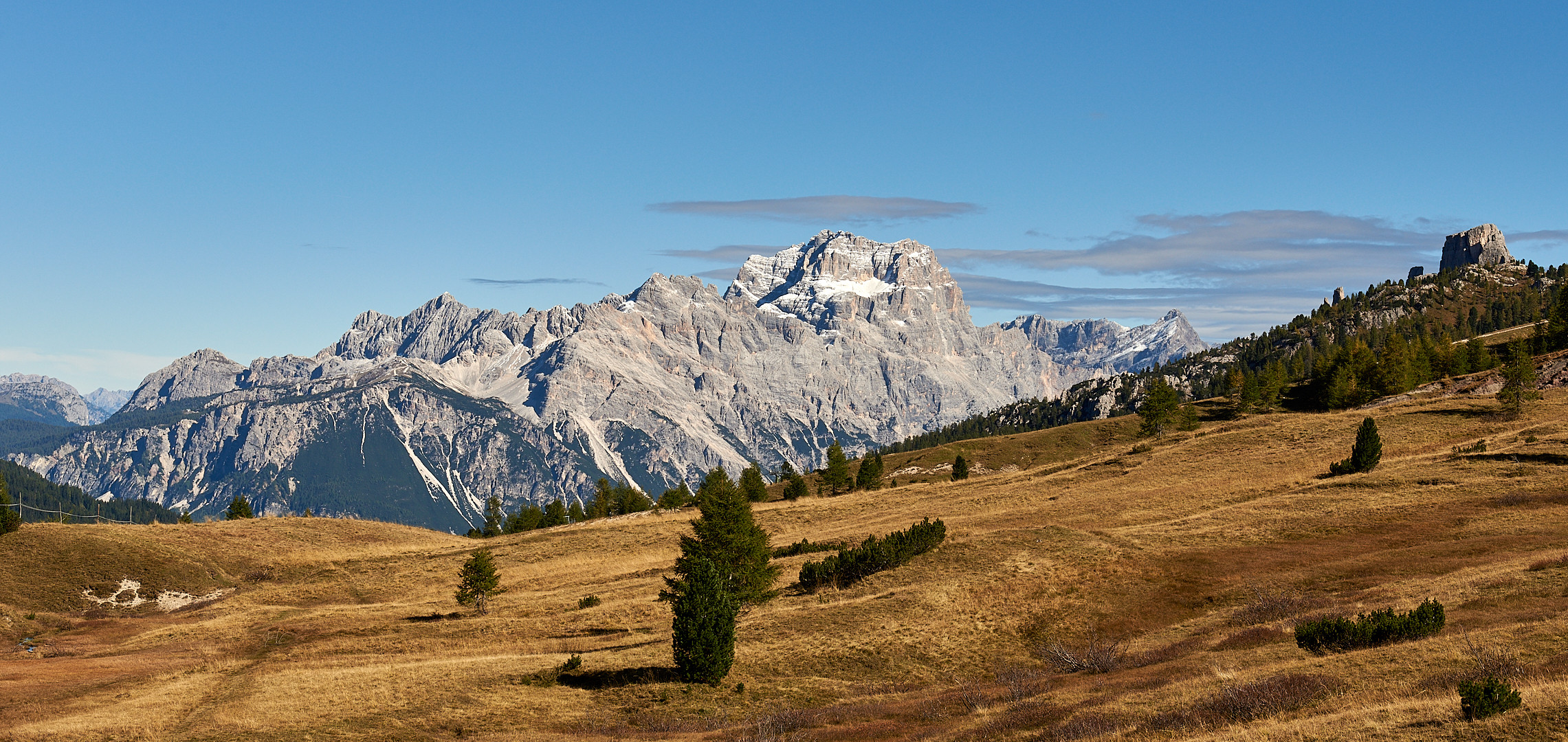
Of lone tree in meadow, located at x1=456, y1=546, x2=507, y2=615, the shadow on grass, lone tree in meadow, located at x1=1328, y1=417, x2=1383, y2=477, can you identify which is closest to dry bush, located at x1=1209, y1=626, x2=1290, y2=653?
the shadow on grass

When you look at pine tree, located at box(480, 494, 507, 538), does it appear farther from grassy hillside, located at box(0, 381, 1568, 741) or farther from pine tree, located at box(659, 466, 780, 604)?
pine tree, located at box(659, 466, 780, 604)

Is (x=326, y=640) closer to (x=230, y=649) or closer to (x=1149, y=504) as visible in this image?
(x=230, y=649)

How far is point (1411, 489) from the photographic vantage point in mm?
67250

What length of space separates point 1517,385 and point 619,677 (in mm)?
101236

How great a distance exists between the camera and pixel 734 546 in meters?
59.0

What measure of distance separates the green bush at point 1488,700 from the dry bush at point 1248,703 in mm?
4288

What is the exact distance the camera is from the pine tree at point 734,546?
5697 cm

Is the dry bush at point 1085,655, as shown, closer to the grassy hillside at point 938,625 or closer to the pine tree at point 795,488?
the grassy hillside at point 938,625

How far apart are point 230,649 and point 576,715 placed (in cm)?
2994

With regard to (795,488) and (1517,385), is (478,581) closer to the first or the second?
(795,488)

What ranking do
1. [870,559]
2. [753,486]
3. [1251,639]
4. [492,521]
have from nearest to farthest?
[1251,639]
[870,559]
[753,486]
[492,521]

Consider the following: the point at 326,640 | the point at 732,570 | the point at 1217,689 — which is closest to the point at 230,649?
the point at 326,640

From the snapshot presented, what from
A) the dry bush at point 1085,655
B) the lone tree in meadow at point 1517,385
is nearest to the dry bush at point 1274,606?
the dry bush at point 1085,655

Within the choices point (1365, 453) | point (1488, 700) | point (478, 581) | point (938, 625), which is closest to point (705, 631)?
point (938, 625)
